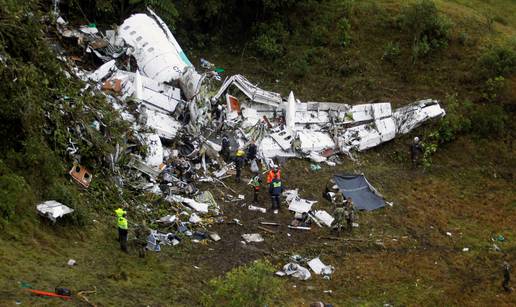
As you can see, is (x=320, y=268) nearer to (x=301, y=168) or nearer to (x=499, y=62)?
(x=301, y=168)

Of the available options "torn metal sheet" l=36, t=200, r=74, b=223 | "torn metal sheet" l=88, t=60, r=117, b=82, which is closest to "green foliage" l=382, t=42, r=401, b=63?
"torn metal sheet" l=88, t=60, r=117, b=82

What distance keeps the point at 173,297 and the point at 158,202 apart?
369 cm

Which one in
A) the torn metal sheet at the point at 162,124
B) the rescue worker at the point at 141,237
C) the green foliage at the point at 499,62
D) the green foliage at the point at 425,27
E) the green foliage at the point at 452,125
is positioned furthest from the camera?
the green foliage at the point at 425,27

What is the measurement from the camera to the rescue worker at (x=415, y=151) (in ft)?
60.5

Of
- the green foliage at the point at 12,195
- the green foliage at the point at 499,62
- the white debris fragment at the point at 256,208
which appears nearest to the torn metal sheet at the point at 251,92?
the white debris fragment at the point at 256,208

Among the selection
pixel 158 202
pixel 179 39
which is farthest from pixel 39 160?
pixel 179 39

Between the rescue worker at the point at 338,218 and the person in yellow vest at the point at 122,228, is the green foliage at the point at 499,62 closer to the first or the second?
the rescue worker at the point at 338,218

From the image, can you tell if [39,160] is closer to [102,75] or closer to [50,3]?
[102,75]

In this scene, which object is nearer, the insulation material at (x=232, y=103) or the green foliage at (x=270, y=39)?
the insulation material at (x=232, y=103)

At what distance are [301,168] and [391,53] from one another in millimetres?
7210

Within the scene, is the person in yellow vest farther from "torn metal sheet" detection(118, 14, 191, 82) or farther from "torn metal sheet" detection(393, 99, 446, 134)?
"torn metal sheet" detection(393, 99, 446, 134)

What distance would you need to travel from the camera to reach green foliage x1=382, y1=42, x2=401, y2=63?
73.7 feet

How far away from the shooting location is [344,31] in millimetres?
23328

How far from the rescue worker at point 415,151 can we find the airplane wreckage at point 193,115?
0.99 metres
